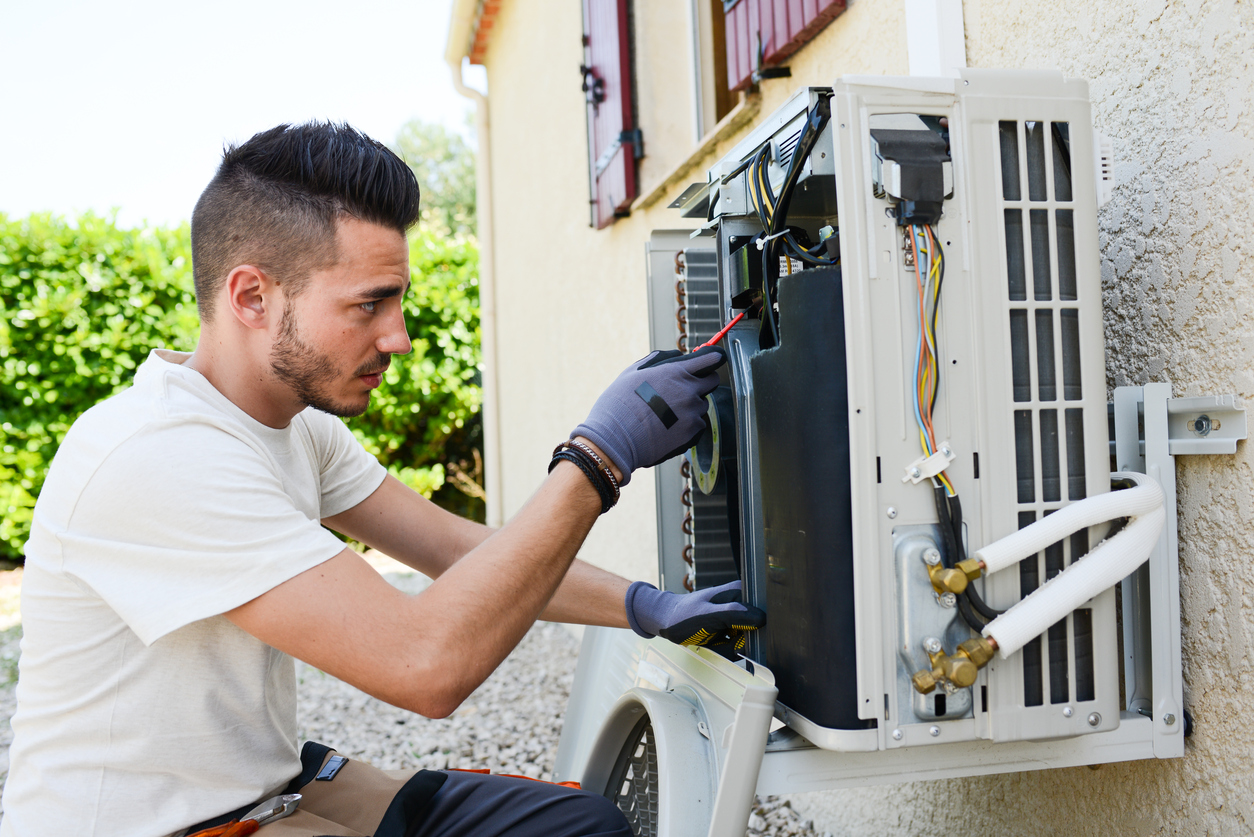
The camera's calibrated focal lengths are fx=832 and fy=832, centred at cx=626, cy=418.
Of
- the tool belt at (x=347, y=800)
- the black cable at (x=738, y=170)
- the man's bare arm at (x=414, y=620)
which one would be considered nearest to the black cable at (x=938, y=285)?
the black cable at (x=738, y=170)

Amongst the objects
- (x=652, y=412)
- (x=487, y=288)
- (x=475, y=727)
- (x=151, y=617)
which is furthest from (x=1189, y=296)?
(x=487, y=288)

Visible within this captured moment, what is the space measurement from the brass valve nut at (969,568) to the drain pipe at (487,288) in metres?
6.60

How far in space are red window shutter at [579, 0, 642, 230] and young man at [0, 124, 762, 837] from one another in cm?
218

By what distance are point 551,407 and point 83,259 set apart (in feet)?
15.1

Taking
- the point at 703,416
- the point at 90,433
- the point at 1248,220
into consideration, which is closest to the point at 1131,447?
the point at 1248,220

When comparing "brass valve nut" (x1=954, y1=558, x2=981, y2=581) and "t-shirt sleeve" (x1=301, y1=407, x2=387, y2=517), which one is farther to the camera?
"t-shirt sleeve" (x1=301, y1=407, x2=387, y2=517)

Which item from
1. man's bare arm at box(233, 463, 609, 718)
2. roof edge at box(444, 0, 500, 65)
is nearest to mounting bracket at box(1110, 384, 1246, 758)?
man's bare arm at box(233, 463, 609, 718)

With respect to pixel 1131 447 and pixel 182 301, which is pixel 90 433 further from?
pixel 182 301

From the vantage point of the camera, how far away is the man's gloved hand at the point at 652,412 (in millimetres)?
1246

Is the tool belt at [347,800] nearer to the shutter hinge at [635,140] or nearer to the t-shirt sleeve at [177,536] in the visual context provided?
the t-shirt sleeve at [177,536]

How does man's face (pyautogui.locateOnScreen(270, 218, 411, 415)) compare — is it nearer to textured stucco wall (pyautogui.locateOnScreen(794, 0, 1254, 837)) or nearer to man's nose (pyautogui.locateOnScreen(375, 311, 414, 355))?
man's nose (pyautogui.locateOnScreen(375, 311, 414, 355))

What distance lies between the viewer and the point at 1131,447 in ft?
3.93

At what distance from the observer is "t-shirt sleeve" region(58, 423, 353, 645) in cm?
108

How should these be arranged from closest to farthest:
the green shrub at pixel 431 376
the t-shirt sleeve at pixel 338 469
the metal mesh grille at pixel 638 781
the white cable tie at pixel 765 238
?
the white cable tie at pixel 765 238 → the metal mesh grille at pixel 638 781 → the t-shirt sleeve at pixel 338 469 → the green shrub at pixel 431 376
